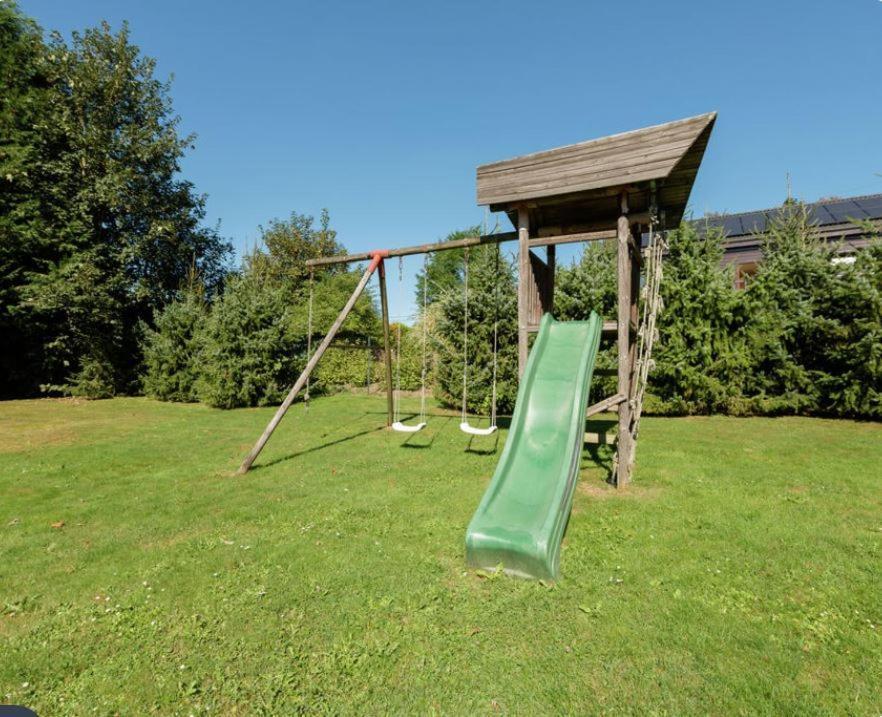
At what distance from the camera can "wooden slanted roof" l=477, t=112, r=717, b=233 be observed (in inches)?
224

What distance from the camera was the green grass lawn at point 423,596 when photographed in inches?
105

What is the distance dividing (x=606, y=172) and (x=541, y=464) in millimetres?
4022

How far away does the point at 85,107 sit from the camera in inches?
790

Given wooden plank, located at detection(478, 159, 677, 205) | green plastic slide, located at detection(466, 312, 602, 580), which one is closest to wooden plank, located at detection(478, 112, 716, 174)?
wooden plank, located at detection(478, 159, 677, 205)

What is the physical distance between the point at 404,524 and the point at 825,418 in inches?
444

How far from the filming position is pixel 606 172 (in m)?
6.15

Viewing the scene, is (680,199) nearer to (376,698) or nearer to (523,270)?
(523,270)

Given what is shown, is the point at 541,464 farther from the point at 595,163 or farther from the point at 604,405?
the point at 595,163

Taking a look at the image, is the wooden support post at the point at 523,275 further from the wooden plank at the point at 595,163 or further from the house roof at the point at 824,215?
the house roof at the point at 824,215

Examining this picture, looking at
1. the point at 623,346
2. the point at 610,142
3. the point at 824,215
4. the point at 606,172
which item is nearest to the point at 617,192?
the point at 606,172

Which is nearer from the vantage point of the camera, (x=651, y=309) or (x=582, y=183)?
(x=582, y=183)

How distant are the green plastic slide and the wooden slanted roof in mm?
1825

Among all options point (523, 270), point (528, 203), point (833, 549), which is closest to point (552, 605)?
point (833, 549)

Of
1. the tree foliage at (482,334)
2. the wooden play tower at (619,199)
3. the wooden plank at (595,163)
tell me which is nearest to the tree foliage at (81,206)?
the tree foliage at (482,334)
